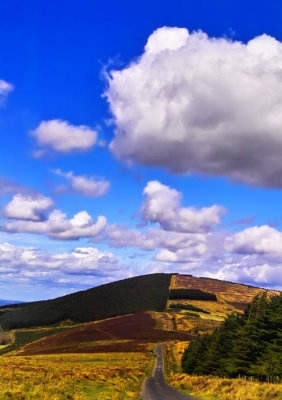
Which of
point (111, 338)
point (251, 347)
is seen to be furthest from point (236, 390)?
point (111, 338)

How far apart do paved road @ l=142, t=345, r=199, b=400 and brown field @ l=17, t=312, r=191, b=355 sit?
14296mm

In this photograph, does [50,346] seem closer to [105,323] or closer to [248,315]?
[105,323]

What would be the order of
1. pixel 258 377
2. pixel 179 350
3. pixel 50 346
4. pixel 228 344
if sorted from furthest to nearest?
pixel 50 346, pixel 179 350, pixel 228 344, pixel 258 377

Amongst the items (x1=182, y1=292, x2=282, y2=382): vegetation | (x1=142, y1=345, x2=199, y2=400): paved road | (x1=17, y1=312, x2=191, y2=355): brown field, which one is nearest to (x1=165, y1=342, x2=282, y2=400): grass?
(x1=142, y1=345, x2=199, y2=400): paved road

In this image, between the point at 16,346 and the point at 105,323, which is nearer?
A: the point at 16,346

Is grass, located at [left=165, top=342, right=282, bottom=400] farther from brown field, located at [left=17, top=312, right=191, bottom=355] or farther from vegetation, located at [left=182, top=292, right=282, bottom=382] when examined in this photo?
brown field, located at [left=17, top=312, right=191, bottom=355]

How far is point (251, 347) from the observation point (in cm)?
4884

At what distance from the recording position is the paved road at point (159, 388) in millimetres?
33775

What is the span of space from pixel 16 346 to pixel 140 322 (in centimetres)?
5287

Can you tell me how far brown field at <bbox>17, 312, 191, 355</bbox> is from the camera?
127 meters

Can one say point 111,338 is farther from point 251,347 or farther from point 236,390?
point 236,390

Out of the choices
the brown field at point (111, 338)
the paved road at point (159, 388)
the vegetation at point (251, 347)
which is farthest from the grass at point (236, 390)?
the brown field at point (111, 338)

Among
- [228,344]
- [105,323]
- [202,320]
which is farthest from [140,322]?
[228,344]

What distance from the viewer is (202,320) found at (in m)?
195
